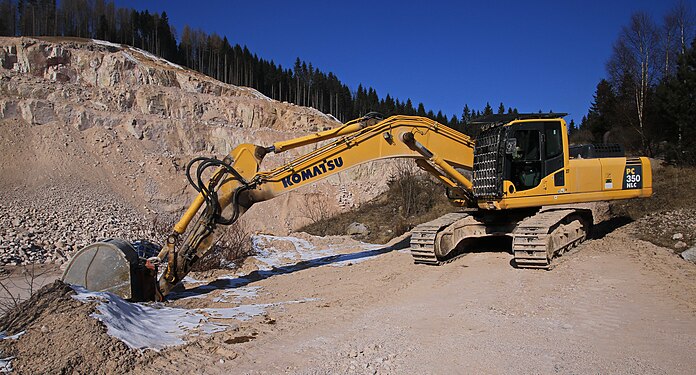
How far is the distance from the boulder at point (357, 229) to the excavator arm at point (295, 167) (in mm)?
7819

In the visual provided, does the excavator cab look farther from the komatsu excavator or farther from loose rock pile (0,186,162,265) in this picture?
loose rock pile (0,186,162,265)

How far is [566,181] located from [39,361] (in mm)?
8659

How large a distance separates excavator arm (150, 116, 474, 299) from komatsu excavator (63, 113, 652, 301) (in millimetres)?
17

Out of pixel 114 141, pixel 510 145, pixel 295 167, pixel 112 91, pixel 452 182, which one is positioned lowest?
pixel 452 182

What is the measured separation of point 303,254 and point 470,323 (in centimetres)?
729

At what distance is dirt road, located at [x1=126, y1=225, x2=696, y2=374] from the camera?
4.22m

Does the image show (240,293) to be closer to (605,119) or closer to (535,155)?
(535,155)

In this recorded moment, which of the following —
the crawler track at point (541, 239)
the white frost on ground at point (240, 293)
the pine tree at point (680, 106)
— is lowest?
the white frost on ground at point (240, 293)

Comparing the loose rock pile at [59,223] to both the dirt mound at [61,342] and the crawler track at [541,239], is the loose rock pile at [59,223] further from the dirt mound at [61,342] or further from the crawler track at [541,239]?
the crawler track at [541,239]

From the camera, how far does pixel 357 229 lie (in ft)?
58.9

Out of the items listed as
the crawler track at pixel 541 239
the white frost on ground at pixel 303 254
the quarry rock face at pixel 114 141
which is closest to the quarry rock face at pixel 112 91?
the quarry rock face at pixel 114 141

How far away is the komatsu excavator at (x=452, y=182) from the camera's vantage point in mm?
7047

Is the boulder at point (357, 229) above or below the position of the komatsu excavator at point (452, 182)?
below

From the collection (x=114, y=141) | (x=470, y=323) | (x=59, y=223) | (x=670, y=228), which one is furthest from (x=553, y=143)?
(x=114, y=141)
